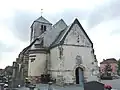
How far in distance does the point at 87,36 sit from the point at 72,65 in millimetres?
5300

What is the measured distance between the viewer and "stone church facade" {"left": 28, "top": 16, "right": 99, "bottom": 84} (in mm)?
23709

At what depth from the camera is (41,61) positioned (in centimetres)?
2670

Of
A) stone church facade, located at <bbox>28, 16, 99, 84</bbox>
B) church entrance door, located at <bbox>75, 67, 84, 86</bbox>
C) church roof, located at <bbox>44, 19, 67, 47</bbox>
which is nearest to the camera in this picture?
stone church facade, located at <bbox>28, 16, 99, 84</bbox>

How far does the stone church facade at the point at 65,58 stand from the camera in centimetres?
2371

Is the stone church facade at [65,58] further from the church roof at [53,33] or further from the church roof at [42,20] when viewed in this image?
the church roof at [42,20]

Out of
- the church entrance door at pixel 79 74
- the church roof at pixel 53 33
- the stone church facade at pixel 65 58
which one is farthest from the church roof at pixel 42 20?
the church entrance door at pixel 79 74

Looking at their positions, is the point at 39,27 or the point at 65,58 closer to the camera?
the point at 65,58

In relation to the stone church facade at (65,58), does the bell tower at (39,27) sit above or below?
above

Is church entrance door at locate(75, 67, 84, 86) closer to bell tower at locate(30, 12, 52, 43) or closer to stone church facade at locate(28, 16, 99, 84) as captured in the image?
stone church facade at locate(28, 16, 99, 84)

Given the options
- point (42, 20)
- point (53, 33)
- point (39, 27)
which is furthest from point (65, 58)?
point (42, 20)

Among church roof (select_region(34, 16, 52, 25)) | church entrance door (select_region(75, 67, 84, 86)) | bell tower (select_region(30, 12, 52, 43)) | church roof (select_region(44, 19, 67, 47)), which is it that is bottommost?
church entrance door (select_region(75, 67, 84, 86))

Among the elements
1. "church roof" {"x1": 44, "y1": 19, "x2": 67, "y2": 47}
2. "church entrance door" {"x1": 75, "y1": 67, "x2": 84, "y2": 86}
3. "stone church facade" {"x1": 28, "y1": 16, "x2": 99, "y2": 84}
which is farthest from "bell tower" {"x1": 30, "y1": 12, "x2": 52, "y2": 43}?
"church entrance door" {"x1": 75, "y1": 67, "x2": 84, "y2": 86}

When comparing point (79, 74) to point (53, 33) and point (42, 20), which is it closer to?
point (53, 33)

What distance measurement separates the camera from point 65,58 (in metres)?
23.8
